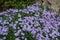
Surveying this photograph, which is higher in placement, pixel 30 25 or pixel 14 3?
pixel 14 3

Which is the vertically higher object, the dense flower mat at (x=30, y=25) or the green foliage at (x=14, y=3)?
the green foliage at (x=14, y=3)

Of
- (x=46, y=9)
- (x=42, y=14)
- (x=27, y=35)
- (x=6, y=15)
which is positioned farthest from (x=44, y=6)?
(x=27, y=35)

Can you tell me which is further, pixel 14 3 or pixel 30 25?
pixel 14 3

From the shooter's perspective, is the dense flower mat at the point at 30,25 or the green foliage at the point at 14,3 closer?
the dense flower mat at the point at 30,25

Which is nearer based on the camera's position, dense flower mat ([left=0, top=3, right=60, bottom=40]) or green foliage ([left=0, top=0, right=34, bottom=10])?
dense flower mat ([left=0, top=3, right=60, bottom=40])

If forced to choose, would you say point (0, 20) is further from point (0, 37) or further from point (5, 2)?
point (5, 2)

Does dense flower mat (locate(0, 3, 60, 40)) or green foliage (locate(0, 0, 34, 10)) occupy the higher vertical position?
green foliage (locate(0, 0, 34, 10))

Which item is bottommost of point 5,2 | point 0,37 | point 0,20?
point 0,37

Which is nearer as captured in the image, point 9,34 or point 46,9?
point 9,34
